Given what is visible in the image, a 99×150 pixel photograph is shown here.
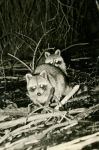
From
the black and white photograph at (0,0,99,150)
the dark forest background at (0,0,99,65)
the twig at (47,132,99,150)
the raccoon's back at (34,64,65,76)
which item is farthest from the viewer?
the dark forest background at (0,0,99,65)

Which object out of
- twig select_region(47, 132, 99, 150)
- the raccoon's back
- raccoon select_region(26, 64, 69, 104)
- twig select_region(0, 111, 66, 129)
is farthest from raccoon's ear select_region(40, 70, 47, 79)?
twig select_region(47, 132, 99, 150)

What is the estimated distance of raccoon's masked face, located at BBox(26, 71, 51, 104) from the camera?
4.29m

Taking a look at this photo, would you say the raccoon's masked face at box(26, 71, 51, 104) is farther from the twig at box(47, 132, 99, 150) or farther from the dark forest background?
the dark forest background

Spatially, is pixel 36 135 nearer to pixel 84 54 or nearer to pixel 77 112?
pixel 77 112

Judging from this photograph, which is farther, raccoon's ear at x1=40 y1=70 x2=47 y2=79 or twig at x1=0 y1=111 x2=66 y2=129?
raccoon's ear at x1=40 y1=70 x2=47 y2=79

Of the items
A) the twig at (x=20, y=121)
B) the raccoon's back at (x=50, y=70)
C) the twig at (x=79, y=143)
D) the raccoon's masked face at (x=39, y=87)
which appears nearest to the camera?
the twig at (x=79, y=143)

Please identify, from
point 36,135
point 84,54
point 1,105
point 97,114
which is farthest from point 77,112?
point 84,54

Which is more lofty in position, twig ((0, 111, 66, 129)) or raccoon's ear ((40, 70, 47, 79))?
raccoon's ear ((40, 70, 47, 79))

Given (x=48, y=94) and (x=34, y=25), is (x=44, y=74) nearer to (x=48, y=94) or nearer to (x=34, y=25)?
(x=48, y=94)

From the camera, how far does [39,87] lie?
4301 millimetres

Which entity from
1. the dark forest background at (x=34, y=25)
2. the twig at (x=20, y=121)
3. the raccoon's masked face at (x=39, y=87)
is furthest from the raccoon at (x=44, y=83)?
the dark forest background at (x=34, y=25)

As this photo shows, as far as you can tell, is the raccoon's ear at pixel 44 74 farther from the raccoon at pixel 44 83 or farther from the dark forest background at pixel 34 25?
the dark forest background at pixel 34 25

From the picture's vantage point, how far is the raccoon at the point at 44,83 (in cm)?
430

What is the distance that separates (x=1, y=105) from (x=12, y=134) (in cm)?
102
